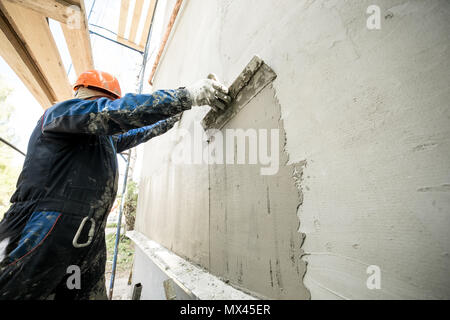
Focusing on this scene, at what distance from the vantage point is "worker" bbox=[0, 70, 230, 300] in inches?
43.5

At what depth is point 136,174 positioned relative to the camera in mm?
7871

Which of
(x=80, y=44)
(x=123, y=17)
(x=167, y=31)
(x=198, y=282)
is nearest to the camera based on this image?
(x=198, y=282)

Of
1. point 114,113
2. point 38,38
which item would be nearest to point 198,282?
point 114,113

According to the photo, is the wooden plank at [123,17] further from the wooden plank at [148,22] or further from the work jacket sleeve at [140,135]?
the work jacket sleeve at [140,135]

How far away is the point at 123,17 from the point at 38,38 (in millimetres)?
4220

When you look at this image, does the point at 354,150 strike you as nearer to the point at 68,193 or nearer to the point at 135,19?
the point at 68,193

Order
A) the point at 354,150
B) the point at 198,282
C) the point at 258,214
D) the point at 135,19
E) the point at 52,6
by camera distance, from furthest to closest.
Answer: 1. the point at 135,19
2. the point at 52,6
3. the point at 198,282
4. the point at 258,214
5. the point at 354,150

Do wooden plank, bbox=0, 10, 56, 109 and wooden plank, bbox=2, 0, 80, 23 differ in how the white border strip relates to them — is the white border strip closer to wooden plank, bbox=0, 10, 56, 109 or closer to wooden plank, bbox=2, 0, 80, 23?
wooden plank, bbox=2, 0, 80, 23

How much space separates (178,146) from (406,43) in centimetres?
219

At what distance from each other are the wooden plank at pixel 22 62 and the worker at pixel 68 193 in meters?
1.62

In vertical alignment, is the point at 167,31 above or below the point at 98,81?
above

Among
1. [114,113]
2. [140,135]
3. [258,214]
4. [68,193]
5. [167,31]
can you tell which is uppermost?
[167,31]

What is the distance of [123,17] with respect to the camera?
5.34 meters

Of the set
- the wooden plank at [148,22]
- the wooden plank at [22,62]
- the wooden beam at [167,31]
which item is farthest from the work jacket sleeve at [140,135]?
the wooden plank at [148,22]
